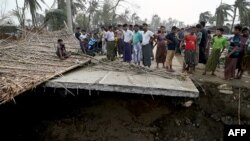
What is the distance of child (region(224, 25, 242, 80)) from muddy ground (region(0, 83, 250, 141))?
0.71 m

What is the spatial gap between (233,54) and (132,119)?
10.3 ft

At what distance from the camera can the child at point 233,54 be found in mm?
7059

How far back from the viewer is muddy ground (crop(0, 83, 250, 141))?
673 cm

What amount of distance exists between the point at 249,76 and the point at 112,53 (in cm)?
447

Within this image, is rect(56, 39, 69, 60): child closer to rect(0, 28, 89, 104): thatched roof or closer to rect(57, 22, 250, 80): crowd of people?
rect(57, 22, 250, 80): crowd of people

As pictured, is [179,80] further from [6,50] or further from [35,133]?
[6,50]

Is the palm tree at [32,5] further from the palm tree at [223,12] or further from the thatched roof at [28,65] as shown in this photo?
the palm tree at [223,12]

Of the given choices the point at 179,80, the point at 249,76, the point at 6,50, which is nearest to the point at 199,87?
the point at 179,80

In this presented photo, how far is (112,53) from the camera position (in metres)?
9.64

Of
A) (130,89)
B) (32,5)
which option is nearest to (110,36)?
(130,89)

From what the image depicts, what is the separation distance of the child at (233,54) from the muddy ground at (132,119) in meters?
0.71

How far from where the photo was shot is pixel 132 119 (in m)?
6.98

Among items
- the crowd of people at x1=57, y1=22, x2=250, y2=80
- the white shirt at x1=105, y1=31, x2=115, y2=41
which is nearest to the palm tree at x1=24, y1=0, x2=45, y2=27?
the white shirt at x1=105, y1=31, x2=115, y2=41

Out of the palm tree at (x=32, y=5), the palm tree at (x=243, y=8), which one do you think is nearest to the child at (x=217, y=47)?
the palm tree at (x=32, y=5)
